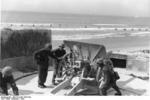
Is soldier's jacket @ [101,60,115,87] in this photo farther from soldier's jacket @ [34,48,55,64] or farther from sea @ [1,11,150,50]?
sea @ [1,11,150,50]

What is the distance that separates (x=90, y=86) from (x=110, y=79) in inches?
23.4

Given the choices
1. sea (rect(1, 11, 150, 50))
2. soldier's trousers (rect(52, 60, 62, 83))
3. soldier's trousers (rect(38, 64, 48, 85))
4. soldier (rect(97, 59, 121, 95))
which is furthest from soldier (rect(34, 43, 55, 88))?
soldier (rect(97, 59, 121, 95))

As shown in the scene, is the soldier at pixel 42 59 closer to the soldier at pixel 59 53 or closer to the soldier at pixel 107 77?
the soldier at pixel 59 53

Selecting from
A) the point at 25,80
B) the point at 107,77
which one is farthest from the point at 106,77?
the point at 25,80

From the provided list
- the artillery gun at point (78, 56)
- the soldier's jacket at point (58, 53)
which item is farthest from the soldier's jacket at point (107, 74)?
the soldier's jacket at point (58, 53)

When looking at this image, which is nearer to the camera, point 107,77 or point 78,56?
point 107,77

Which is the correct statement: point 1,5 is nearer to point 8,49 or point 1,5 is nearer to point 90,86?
point 90,86

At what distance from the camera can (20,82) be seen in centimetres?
646

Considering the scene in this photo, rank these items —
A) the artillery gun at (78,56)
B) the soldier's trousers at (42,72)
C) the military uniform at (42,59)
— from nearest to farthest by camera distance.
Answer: the military uniform at (42,59)
the soldier's trousers at (42,72)
the artillery gun at (78,56)

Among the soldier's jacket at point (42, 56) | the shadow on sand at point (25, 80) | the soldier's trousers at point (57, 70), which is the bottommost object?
the shadow on sand at point (25, 80)

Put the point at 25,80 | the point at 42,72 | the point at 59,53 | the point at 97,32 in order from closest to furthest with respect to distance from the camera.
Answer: the point at 42,72 < the point at 59,53 < the point at 25,80 < the point at 97,32

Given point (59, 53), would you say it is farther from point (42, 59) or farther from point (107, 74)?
point (107, 74)

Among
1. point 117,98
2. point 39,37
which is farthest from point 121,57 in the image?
point 117,98

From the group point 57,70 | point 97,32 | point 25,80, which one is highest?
point 97,32
